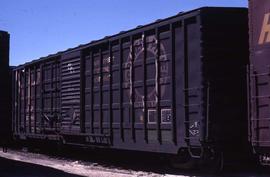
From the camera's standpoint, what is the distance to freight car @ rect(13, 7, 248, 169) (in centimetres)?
1030

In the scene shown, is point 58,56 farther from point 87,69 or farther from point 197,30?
point 197,30

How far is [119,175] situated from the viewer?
11656mm

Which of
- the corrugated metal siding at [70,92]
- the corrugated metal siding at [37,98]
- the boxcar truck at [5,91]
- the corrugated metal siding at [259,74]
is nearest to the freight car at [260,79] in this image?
the corrugated metal siding at [259,74]

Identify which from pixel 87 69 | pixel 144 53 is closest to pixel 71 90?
pixel 87 69

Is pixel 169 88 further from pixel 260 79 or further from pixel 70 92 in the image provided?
pixel 70 92

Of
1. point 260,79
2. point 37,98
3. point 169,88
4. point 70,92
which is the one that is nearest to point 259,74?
point 260,79

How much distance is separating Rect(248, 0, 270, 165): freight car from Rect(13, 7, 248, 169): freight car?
3.97ft

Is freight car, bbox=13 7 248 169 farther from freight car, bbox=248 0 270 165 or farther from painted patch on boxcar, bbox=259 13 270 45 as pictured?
painted patch on boxcar, bbox=259 13 270 45

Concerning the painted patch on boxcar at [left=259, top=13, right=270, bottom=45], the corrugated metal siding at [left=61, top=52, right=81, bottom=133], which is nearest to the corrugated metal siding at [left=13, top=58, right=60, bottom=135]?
the corrugated metal siding at [left=61, top=52, right=81, bottom=133]

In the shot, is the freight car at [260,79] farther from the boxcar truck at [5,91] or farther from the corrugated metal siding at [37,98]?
the boxcar truck at [5,91]

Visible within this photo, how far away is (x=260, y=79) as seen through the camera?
29.5 ft

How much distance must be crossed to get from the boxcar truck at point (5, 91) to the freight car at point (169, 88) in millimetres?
7223

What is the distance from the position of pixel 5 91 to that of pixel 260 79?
1597 cm

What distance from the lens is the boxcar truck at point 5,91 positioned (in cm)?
2169
